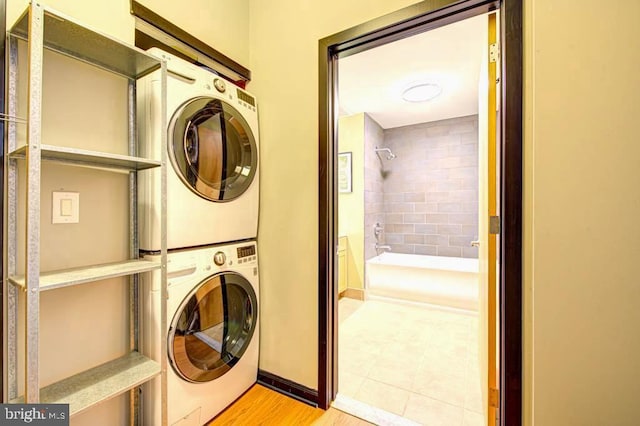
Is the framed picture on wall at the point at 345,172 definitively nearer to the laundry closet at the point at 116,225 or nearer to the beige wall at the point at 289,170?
the beige wall at the point at 289,170

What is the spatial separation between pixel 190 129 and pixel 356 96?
235 centimetres

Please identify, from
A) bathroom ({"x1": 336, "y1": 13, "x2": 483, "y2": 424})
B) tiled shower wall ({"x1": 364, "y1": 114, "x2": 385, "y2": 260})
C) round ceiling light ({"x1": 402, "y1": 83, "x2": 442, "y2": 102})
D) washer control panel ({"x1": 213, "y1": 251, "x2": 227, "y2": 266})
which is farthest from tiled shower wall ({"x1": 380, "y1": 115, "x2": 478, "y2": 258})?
washer control panel ({"x1": 213, "y1": 251, "x2": 227, "y2": 266})

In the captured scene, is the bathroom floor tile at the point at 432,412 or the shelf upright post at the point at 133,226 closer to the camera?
the shelf upright post at the point at 133,226

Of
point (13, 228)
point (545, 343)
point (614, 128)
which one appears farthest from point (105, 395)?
point (614, 128)

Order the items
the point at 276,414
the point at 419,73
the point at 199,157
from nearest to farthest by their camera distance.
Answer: the point at 199,157
the point at 276,414
the point at 419,73

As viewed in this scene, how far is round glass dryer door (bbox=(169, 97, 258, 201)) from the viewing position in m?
1.28

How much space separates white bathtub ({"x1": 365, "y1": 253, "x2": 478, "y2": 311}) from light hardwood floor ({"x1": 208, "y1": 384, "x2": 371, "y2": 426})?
6.79 ft

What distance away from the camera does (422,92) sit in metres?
3.01

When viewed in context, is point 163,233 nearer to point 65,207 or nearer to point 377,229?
point 65,207

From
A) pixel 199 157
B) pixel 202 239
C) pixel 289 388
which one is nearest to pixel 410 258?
pixel 289 388

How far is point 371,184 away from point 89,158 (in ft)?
10.9

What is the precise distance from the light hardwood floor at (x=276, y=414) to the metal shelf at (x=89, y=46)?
5.78 ft

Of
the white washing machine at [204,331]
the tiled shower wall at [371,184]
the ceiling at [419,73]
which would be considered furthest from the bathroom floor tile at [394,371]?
the ceiling at [419,73]

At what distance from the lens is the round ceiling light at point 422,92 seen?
2902 millimetres
